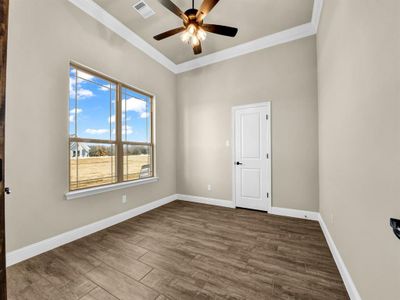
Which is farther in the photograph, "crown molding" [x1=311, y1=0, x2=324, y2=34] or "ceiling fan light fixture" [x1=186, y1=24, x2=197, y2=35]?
"crown molding" [x1=311, y1=0, x2=324, y2=34]

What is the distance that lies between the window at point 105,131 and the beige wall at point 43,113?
0.57 feet

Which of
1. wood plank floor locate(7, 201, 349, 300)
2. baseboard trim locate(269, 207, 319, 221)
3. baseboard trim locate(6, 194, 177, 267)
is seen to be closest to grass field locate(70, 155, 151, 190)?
baseboard trim locate(6, 194, 177, 267)

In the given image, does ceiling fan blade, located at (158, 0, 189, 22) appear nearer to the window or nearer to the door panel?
Result: the window

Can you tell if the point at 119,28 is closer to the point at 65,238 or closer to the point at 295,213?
the point at 65,238

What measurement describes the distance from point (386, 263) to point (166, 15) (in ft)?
12.3

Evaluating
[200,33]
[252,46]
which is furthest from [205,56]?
[200,33]

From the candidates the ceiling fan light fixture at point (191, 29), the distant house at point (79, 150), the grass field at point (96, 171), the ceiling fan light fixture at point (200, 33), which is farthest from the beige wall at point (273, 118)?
the distant house at point (79, 150)

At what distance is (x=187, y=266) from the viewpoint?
1.85 metres

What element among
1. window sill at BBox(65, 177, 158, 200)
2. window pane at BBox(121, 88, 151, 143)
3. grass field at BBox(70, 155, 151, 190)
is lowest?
A: window sill at BBox(65, 177, 158, 200)

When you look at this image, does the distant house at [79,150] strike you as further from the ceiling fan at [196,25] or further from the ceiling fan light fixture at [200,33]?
the ceiling fan light fixture at [200,33]

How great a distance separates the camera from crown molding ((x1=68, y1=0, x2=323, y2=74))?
104 inches

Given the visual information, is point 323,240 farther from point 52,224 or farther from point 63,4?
point 63,4

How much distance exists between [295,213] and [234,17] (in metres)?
3.60

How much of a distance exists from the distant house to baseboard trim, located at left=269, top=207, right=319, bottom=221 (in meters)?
3.44
